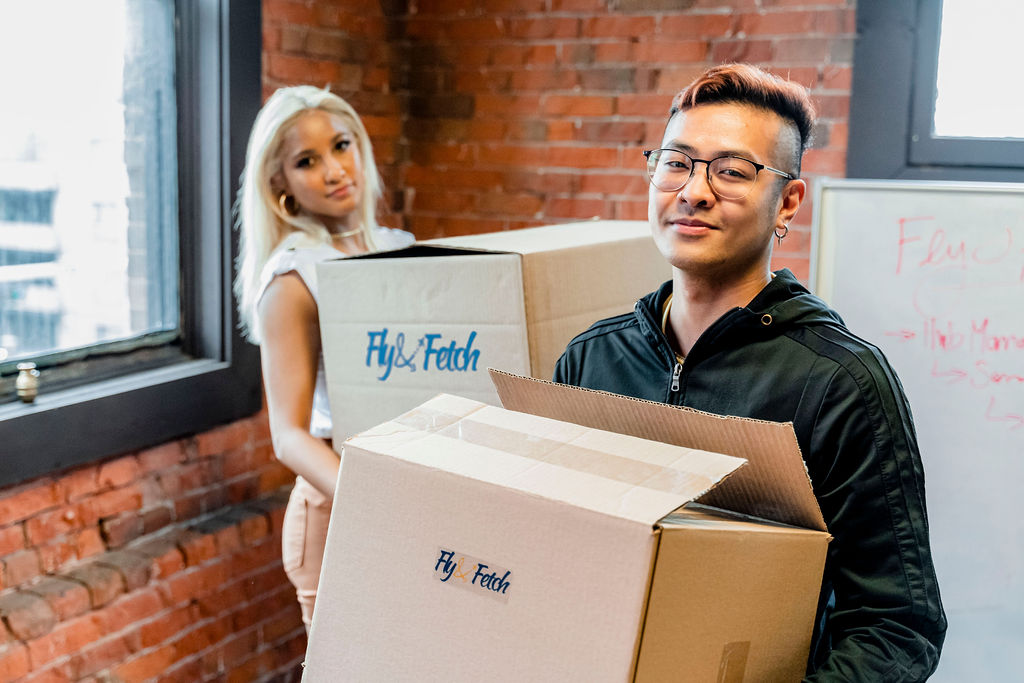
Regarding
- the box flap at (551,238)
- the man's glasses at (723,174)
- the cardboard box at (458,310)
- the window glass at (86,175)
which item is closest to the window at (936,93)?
the box flap at (551,238)

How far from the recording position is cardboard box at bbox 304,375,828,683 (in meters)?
0.77

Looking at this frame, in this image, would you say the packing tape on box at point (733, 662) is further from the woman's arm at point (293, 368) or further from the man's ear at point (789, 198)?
the woman's arm at point (293, 368)

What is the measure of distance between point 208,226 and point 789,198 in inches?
61.0

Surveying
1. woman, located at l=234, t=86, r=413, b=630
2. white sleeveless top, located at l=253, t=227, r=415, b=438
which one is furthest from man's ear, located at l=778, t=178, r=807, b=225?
woman, located at l=234, t=86, r=413, b=630

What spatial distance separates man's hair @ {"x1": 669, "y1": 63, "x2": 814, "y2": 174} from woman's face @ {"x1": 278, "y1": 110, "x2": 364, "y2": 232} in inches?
36.9

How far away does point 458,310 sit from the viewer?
135 cm

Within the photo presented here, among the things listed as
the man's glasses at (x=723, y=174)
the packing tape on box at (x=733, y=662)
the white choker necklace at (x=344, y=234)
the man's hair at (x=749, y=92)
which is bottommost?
the packing tape on box at (x=733, y=662)

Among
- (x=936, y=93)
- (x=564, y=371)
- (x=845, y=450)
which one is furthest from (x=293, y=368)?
(x=936, y=93)

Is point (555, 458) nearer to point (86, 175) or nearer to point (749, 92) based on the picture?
point (749, 92)

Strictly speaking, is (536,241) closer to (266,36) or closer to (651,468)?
(651,468)

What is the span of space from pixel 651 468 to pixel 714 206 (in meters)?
0.42

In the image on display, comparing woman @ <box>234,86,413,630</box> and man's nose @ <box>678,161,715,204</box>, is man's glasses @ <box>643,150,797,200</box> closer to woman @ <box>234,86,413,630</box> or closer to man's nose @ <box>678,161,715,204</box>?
man's nose @ <box>678,161,715,204</box>

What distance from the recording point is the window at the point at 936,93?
7.41ft

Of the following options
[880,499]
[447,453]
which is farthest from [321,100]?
[880,499]
